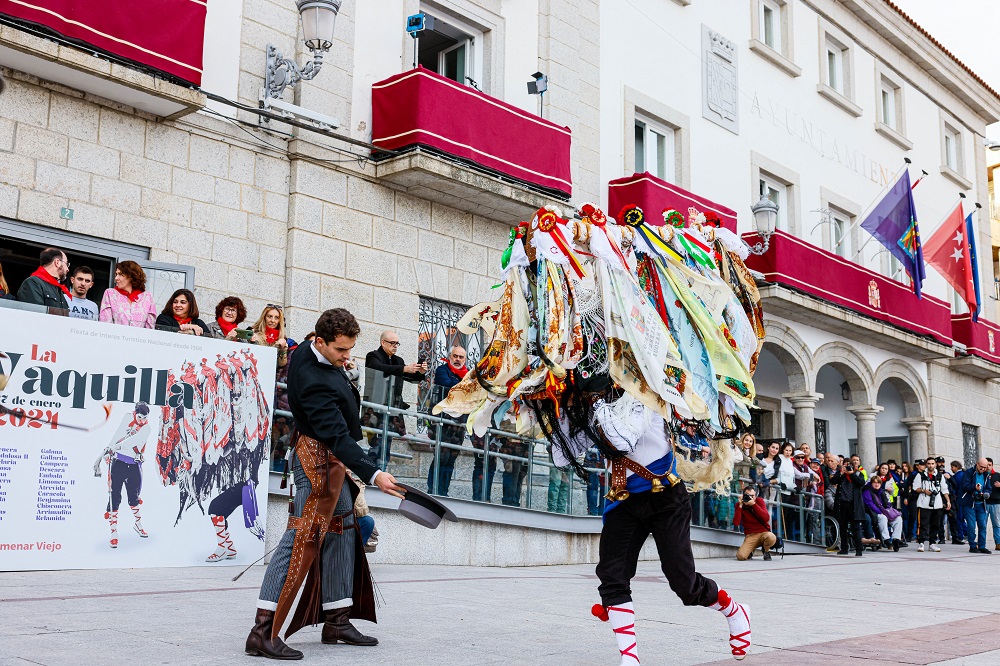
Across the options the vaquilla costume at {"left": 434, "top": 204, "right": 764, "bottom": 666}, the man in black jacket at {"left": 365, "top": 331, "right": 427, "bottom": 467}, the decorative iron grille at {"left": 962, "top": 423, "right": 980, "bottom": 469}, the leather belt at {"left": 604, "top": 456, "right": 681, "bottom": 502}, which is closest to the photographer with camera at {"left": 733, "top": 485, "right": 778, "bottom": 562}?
the man in black jacket at {"left": 365, "top": 331, "right": 427, "bottom": 467}

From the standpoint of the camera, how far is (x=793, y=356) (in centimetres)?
2066

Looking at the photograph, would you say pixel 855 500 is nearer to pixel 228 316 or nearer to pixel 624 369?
pixel 228 316

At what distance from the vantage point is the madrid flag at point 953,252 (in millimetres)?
22109

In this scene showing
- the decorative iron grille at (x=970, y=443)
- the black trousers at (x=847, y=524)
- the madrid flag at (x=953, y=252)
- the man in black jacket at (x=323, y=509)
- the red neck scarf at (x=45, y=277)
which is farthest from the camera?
the decorative iron grille at (x=970, y=443)

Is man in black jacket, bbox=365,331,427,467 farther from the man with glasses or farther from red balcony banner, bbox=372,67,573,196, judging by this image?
red balcony banner, bbox=372,67,573,196

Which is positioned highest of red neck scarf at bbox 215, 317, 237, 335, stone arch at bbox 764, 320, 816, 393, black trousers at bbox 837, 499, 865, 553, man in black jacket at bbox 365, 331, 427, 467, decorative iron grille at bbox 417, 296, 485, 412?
stone arch at bbox 764, 320, 816, 393

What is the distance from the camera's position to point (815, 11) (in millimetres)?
23094

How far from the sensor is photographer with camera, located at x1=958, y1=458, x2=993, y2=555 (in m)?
17.9

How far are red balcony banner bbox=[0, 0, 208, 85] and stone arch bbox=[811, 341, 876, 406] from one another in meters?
14.4

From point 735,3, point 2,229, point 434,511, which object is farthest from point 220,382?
point 735,3

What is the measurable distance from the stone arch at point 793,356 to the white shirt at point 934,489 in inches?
108

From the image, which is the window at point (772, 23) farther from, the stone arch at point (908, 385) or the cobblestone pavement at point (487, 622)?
the cobblestone pavement at point (487, 622)

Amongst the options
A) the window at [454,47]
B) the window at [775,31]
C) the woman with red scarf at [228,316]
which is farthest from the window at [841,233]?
the woman with red scarf at [228,316]

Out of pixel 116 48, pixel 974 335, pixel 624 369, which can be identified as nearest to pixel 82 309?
pixel 116 48
